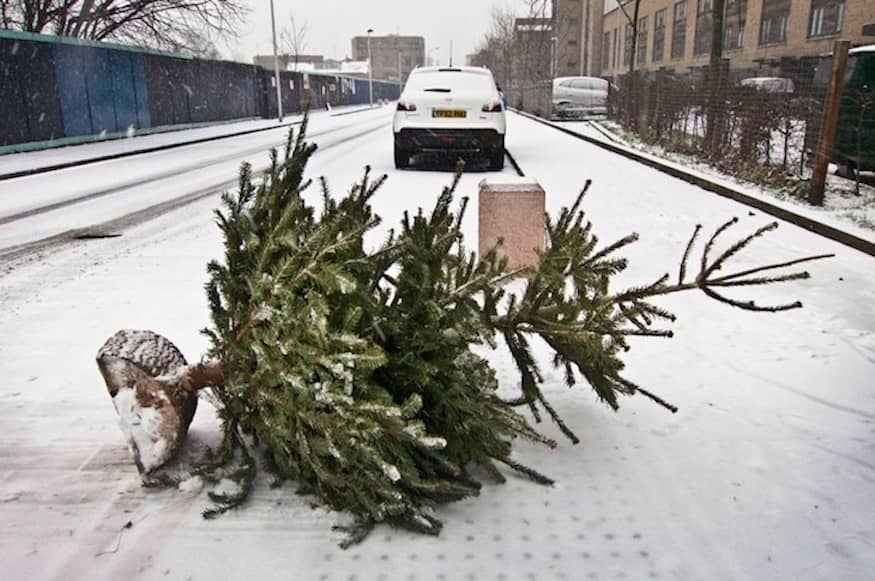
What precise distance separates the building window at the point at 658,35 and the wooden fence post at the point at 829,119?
149 ft

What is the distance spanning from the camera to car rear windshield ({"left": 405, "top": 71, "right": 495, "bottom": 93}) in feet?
38.2

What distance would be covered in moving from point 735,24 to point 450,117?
33.6 m

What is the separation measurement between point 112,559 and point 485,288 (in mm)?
1527

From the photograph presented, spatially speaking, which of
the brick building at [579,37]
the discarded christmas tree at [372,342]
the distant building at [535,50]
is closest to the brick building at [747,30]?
the brick building at [579,37]

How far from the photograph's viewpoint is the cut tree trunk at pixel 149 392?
2.58m

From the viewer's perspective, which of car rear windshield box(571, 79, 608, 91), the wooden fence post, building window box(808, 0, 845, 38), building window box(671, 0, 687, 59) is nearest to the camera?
the wooden fence post

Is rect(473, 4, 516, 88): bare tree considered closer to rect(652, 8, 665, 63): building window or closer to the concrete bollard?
rect(652, 8, 665, 63): building window

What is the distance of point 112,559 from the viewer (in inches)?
86.9

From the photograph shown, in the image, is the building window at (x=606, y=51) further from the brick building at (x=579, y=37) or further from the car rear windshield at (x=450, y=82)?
the car rear windshield at (x=450, y=82)

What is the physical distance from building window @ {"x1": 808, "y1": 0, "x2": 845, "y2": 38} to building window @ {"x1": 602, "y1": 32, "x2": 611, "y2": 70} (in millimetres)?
35584

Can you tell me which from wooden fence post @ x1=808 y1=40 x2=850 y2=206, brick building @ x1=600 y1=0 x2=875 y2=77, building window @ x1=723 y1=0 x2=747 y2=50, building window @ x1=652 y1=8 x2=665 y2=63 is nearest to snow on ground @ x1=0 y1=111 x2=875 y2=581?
wooden fence post @ x1=808 y1=40 x2=850 y2=206

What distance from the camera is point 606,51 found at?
65688 millimetres

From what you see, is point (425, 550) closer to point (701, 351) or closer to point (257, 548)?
point (257, 548)

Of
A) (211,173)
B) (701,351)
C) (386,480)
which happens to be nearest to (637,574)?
(386,480)
